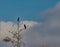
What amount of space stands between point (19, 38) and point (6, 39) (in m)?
3.87

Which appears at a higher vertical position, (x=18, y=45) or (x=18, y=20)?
(x=18, y=20)

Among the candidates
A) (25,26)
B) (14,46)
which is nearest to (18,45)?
(14,46)

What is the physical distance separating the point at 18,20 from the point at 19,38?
3.95 m

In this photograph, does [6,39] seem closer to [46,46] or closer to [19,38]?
[19,38]

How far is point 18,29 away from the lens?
51.6 meters

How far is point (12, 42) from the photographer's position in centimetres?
5297

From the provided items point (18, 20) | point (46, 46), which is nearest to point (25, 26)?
point (18, 20)

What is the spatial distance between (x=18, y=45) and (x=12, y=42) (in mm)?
1856

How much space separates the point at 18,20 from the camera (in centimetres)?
5278

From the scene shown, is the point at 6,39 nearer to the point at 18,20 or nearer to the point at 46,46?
the point at 18,20

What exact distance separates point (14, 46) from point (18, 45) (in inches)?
35.3

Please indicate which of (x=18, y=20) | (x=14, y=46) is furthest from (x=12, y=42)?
(x=18, y=20)

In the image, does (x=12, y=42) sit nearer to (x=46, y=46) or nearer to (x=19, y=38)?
(x=19, y=38)

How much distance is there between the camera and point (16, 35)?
51219mm
